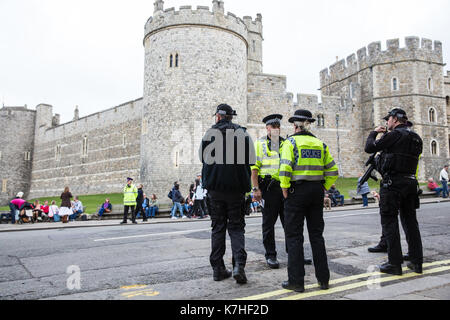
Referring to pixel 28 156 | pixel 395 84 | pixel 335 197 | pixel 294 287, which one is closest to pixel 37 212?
pixel 335 197

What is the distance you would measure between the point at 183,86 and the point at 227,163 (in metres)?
19.0

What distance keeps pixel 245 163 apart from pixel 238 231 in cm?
82

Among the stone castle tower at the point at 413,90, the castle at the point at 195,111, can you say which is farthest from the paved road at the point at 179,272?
the stone castle tower at the point at 413,90

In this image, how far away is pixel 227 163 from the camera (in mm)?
4410

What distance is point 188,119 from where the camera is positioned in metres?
22.5

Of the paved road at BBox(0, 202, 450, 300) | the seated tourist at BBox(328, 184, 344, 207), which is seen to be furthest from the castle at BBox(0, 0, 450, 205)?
the paved road at BBox(0, 202, 450, 300)

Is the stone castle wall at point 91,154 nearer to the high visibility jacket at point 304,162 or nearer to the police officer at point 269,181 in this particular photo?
the police officer at point 269,181

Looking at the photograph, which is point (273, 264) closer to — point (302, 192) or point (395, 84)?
point (302, 192)

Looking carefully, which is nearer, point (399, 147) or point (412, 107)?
point (399, 147)

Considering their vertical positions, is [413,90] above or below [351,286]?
above

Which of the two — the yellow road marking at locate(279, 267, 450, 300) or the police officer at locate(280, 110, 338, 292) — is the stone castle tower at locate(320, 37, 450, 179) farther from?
the police officer at locate(280, 110, 338, 292)
